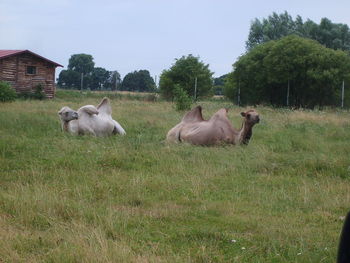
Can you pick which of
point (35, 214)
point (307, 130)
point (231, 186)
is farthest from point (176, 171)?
point (307, 130)

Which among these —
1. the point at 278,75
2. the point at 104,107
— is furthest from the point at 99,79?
the point at 104,107

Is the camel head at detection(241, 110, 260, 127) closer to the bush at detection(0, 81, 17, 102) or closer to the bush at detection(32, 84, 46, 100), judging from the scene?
the bush at detection(0, 81, 17, 102)

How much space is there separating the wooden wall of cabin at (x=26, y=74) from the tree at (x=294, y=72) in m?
13.4

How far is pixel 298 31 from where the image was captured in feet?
181

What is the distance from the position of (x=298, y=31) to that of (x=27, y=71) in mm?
29922

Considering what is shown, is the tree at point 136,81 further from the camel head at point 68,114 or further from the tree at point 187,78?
the camel head at point 68,114

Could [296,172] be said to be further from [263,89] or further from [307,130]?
[263,89]

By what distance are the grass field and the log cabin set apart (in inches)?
1036

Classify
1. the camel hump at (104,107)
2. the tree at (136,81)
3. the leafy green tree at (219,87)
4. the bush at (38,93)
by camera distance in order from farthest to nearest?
the tree at (136,81) < the leafy green tree at (219,87) < the bush at (38,93) < the camel hump at (104,107)

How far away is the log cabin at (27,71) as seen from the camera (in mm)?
35281

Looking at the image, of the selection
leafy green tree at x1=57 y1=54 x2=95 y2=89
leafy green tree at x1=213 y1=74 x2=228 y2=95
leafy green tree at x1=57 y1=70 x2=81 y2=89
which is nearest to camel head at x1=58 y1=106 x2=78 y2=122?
leafy green tree at x1=213 y1=74 x2=228 y2=95

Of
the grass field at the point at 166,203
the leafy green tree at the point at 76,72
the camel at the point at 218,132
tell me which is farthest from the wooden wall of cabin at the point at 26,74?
the leafy green tree at the point at 76,72

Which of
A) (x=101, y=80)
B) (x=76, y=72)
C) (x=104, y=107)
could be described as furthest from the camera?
(x=76, y=72)

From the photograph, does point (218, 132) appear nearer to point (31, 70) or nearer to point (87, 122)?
point (87, 122)
